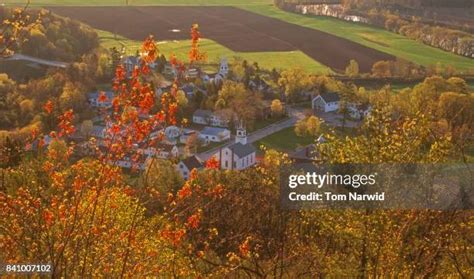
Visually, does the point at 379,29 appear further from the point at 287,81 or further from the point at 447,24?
the point at 287,81

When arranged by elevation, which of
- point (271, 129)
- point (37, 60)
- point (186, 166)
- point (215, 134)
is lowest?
point (271, 129)

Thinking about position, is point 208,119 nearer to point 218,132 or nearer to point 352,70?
point 218,132

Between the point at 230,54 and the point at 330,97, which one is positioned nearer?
the point at 330,97

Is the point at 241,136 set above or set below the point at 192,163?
below

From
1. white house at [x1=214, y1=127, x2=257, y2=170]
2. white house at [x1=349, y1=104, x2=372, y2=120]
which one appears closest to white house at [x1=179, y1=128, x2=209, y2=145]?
white house at [x1=214, y1=127, x2=257, y2=170]

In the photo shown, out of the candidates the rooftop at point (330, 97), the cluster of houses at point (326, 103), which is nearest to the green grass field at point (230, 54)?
the rooftop at point (330, 97)

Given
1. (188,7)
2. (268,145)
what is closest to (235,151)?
(268,145)

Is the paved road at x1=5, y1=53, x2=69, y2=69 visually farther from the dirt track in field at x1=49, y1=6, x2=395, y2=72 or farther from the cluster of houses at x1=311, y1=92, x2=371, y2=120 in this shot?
the cluster of houses at x1=311, y1=92, x2=371, y2=120

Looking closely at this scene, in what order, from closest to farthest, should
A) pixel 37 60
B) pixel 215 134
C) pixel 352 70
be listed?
1. pixel 215 134
2. pixel 37 60
3. pixel 352 70

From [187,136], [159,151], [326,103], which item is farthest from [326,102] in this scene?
[159,151]
